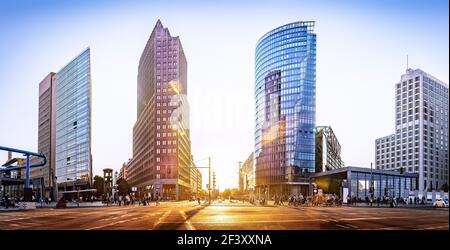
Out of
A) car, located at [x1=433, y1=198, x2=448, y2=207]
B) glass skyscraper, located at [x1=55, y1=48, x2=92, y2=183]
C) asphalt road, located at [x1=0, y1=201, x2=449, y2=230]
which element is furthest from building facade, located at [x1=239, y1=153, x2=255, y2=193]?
car, located at [x1=433, y1=198, x2=448, y2=207]

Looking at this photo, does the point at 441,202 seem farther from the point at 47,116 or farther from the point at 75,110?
the point at 47,116

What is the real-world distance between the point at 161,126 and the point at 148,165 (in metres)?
1.12

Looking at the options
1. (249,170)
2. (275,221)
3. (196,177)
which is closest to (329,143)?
(275,221)

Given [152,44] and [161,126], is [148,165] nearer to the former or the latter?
[161,126]

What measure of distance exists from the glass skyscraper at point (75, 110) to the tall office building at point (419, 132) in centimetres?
275

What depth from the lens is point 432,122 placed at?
3080 mm

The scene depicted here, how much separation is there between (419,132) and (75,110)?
315 centimetres

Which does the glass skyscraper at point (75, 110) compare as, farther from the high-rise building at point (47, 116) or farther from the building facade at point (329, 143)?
the building facade at point (329, 143)
